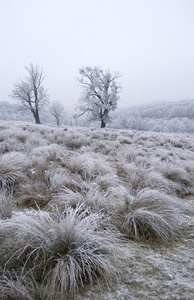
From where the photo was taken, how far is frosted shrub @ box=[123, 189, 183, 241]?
1.76m

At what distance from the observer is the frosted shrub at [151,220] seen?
176 centimetres

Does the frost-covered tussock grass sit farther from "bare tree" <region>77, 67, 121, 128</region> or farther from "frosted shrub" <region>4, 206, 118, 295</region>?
"bare tree" <region>77, 67, 121, 128</region>

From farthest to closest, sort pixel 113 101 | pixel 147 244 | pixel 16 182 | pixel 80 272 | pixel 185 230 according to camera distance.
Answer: pixel 113 101 → pixel 16 182 → pixel 185 230 → pixel 147 244 → pixel 80 272

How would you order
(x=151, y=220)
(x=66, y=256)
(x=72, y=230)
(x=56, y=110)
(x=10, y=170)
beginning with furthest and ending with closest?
(x=56, y=110), (x=10, y=170), (x=151, y=220), (x=72, y=230), (x=66, y=256)

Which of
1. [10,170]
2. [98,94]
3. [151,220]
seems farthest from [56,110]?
[151,220]

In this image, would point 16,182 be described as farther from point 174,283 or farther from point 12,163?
point 174,283

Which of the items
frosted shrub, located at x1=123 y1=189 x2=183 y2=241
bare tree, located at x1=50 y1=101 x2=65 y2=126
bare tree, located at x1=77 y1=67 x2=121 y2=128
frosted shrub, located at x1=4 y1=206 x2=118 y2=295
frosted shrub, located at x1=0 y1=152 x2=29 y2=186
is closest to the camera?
frosted shrub, located at x1=4 y1=206 x2=118 y2=295

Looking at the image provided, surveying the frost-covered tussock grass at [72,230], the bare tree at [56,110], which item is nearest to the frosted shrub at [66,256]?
the frost-covered tussock grass at [72,230]

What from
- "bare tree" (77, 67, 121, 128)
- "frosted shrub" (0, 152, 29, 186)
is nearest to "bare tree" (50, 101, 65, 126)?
"bare tree" (77, 67, 121, 128)

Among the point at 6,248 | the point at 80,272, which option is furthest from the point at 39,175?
the point at 80,272

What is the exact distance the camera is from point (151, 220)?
1.86 metres

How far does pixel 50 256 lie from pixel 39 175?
5.88ft

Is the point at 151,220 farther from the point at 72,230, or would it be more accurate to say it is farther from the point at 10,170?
the point at 10,170

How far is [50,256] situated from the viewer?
1240 mm
